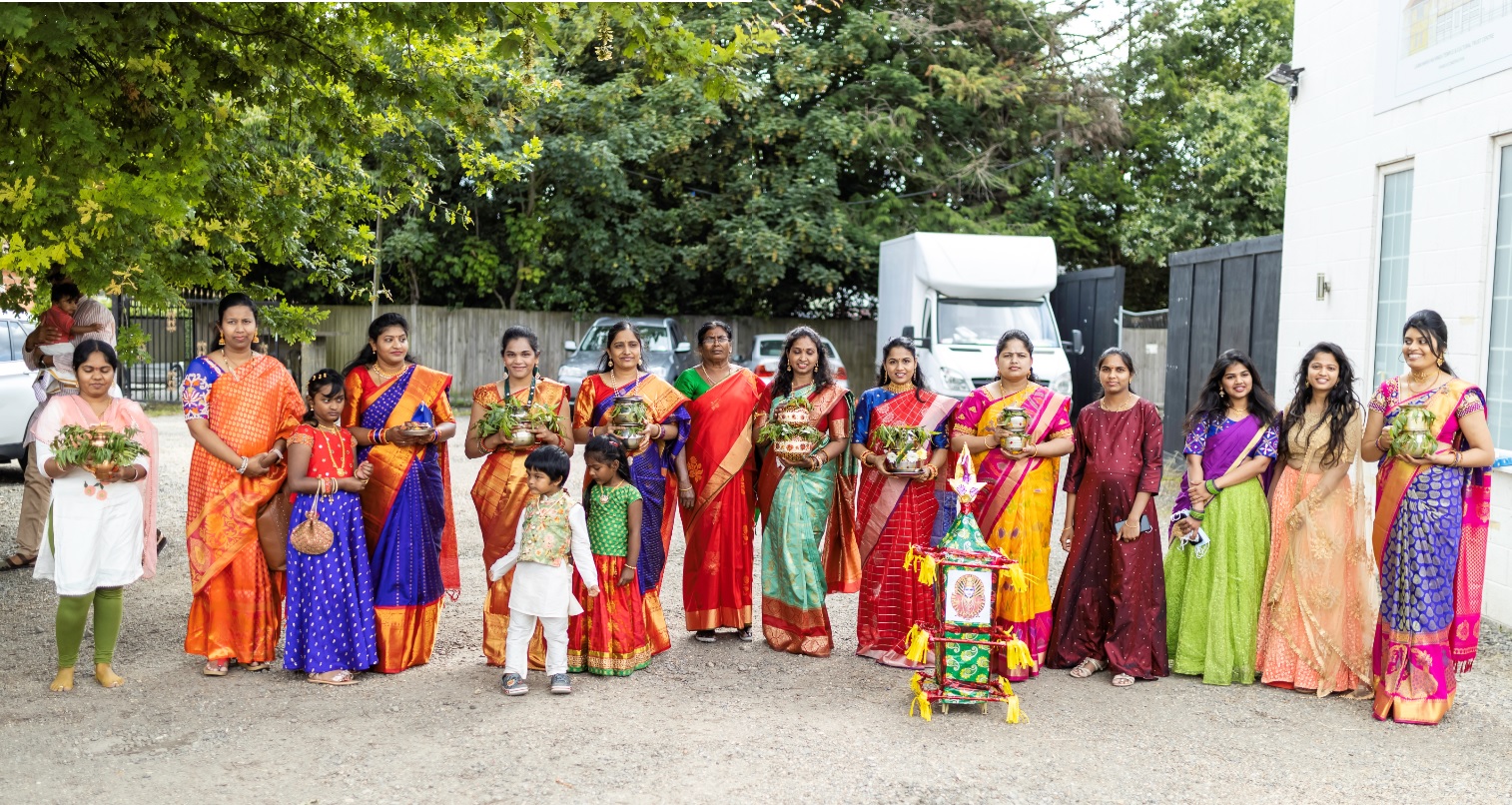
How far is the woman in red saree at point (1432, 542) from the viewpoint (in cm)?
531

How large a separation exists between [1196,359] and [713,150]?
36.1ft

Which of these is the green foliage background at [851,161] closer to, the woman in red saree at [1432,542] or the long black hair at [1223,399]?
the long black hair at [1223,399]

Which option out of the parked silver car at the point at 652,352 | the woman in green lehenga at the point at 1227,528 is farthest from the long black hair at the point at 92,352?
the parked silver car at the point at 652,352

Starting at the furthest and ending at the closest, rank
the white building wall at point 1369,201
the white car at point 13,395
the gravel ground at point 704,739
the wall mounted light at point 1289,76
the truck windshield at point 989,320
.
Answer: the truck windshield at point 989,320 < the white car at point 13,395 < the wall mounted light at point 1289,76 < the white building wall at point 1369,201 < the gravel ground at point 704,739

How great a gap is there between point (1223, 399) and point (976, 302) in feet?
35.1

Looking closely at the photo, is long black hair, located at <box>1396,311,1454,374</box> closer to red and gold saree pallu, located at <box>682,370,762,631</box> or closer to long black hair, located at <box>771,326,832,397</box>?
long black hair, located at <box>771,326,832,397</box>

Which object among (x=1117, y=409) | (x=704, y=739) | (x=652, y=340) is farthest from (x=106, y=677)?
(x=652, y=340)

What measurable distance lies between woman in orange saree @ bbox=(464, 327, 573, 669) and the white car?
7.26 meters

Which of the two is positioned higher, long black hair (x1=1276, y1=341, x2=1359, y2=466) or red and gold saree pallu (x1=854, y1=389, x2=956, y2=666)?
long black hair (x1=1276, y1=341, x2=1359, y2=466)

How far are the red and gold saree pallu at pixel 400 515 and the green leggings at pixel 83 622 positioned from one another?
1.10 m

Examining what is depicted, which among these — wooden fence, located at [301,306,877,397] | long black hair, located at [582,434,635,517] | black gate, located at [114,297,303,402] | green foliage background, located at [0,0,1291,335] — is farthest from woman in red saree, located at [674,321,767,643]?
wooden fence, located at [301,306,877,397]

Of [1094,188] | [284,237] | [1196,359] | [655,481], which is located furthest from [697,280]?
[655,481]

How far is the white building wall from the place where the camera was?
739 cm

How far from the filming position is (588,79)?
22516 millimetres
